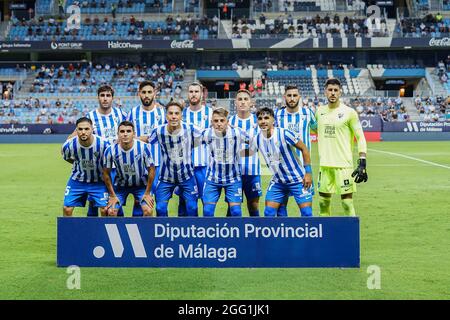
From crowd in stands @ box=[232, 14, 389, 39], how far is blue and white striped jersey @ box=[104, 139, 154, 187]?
44.4 meters

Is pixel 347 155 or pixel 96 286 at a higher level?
pixel 347 155

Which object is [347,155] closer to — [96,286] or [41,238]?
[96,286]

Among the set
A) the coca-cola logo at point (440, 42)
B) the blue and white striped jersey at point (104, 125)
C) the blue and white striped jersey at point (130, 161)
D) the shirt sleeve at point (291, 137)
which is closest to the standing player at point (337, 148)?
the shirt sleeve at point (291, 137)

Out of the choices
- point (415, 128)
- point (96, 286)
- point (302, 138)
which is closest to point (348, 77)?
point (415, 128)

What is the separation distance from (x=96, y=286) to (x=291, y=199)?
7.74m

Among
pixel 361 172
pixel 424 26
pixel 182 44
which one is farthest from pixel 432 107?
pixel 361 172

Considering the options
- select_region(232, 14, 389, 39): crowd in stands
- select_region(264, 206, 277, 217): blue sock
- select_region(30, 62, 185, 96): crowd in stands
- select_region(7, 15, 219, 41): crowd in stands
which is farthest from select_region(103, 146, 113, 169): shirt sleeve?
select_region(7, 15, 219, 41): crowd in stands

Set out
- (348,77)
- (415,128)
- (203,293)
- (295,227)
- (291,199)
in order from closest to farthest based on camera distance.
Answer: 1. (203,293)
2. (295,227)
3. (291,199)
4. (415,128)
5. (348,77)

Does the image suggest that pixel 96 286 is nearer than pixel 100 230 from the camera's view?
Yes

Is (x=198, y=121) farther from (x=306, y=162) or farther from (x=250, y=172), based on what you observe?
(x=306, y=162)

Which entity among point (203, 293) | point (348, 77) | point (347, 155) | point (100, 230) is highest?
point (348, 77)

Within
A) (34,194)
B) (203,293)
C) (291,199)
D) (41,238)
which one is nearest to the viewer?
(203,293)

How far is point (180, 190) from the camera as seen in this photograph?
9.12 meters

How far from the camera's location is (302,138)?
363 inches
